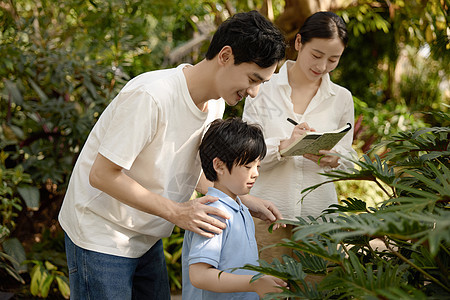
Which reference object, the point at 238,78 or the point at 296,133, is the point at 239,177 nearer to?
the point at 238,78

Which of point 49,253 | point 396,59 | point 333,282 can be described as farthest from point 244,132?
point 396,59

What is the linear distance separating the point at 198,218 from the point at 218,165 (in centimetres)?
26

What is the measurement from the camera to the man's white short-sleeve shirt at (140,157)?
53.1 inches

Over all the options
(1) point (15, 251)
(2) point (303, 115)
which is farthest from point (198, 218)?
(1) point (15, 251)

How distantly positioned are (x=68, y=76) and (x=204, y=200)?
9.76 feet

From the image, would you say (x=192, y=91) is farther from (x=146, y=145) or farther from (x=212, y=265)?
(x=212, y=265)

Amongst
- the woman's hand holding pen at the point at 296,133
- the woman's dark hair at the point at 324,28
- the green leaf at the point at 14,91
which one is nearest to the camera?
the woman's hand holding pen at the point at 296,133

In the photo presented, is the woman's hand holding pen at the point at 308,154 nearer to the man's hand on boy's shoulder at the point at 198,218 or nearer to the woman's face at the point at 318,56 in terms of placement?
the woman's face at the point at 318,56

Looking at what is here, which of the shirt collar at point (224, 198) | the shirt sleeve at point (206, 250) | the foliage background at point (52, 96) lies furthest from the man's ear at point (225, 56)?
the foliage background at point (52, 96)

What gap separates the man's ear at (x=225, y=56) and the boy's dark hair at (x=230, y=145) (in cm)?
22

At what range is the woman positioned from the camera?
2.08 metres

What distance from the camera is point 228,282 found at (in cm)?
130

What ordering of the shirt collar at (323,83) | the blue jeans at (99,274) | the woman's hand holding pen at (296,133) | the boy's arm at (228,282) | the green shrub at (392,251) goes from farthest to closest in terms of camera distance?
the shirt collar at (323,83) < the woman's hand holding pen at (296,133) < the blue jeans at (99,274) < the boy's arm at (228,282) < the green shrub at (392,251)

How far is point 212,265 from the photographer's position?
138 cm
